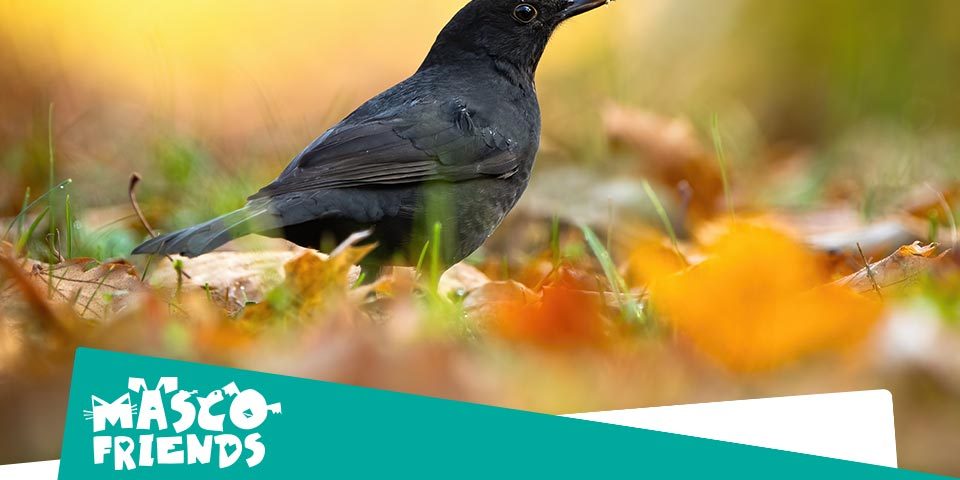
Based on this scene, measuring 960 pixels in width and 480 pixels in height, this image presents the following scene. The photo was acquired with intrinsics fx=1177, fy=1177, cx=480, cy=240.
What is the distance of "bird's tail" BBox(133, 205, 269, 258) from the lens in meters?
2.20

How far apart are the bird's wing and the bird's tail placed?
182 mm

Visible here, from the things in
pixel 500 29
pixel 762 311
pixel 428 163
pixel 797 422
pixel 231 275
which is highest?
pixel 500 29

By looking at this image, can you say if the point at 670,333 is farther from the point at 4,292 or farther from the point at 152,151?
the point at 152,151

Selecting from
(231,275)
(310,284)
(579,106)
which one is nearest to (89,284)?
(231,275)

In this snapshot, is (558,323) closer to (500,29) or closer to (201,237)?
(201,237)

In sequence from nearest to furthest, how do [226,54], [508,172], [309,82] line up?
1. [508,172]
2. [226,54]
3. [309,82]

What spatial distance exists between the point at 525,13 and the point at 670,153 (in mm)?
1178

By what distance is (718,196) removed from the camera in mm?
4098

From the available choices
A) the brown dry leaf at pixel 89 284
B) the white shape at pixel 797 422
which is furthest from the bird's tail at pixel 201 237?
the white shape at pixel 797 422

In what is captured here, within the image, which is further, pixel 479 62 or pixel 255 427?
pixel 479 62

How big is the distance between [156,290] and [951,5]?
154 inches

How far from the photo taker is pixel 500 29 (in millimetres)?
3279

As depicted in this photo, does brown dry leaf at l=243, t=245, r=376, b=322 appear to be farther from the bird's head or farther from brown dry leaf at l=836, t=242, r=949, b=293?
the bird's head

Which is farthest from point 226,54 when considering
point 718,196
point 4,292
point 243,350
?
point 243,350
